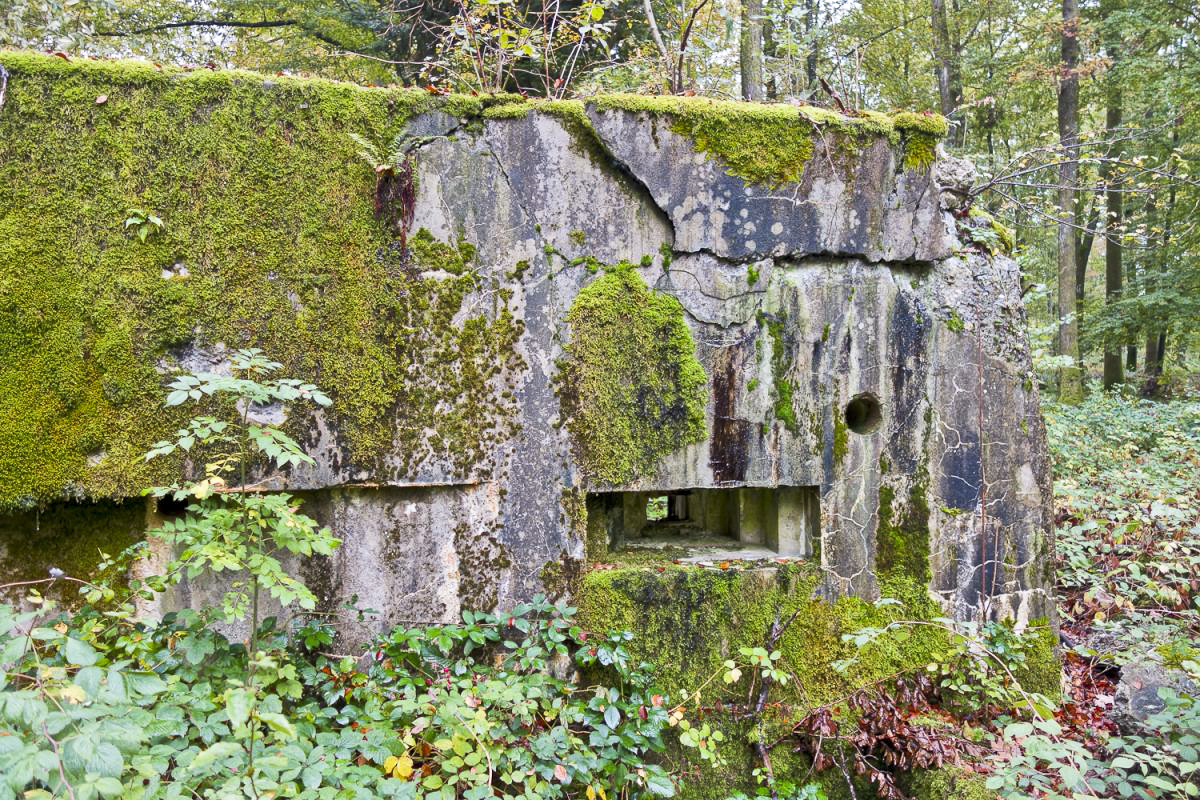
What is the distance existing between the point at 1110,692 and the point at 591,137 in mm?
4023

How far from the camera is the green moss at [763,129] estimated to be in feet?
10.0

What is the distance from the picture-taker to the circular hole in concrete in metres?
3.25

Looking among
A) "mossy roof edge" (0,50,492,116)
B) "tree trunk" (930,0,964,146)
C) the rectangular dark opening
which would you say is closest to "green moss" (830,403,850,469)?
the rectangular dark opening

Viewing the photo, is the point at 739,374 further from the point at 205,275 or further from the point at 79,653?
the point at 79,653

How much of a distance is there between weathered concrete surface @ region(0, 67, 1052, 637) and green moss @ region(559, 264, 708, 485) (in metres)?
0.06

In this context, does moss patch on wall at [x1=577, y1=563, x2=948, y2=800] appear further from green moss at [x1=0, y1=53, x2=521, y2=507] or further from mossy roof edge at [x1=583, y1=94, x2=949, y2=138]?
mossy roof edge at [x1=583, y1=94, x2=949, y2=138]

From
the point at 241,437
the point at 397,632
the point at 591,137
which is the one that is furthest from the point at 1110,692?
the point at 241,437

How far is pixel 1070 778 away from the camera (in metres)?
1.92

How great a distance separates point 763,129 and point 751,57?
11.8 ft

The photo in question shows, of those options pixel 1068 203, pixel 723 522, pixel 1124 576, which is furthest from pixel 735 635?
pixel 1068 203

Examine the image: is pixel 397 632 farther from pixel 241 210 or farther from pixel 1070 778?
pixel 1070 778

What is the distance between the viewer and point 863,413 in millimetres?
3326

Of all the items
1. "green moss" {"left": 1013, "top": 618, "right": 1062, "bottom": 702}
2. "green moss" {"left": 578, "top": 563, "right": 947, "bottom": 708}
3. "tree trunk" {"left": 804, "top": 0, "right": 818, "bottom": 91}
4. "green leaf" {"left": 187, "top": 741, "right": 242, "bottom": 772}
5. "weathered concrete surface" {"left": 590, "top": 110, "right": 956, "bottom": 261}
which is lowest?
"green moss" {"left": 1013, "top": 618, "right": 1062, "bottom": 702}

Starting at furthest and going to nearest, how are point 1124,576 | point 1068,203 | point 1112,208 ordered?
1. point 1112,208
2. point 1068,203
3. point 1124,576
